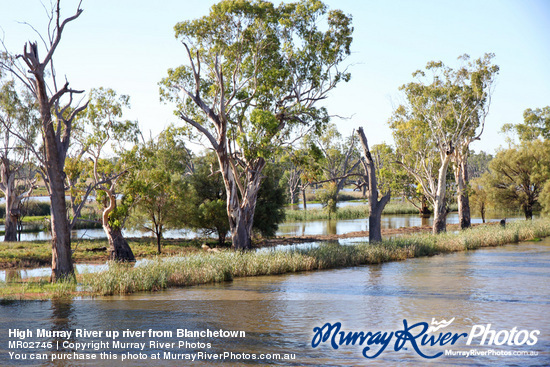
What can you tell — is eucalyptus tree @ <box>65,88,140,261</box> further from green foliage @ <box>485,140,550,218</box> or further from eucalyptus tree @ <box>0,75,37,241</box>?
green foliage @ <box>485,140,550,218</box>

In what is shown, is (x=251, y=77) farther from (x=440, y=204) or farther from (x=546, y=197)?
(x=546, y=197)

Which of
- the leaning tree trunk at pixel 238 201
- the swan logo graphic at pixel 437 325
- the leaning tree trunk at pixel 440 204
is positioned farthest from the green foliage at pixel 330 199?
the swan logo graphic at pixel 437 325

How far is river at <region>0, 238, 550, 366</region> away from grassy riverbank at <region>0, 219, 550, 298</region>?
2.37ft

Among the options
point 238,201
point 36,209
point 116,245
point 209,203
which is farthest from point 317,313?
point 36,209

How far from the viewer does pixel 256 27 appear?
82.9ft

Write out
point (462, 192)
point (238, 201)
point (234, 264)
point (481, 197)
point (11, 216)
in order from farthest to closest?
1. point (481, 197)
2. point (462, 192)
3. point (11, 216)
4. point (238, 201)
5. point (234, 264)

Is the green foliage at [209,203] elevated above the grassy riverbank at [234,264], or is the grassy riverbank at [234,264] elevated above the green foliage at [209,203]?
the green foliage at [209,203]

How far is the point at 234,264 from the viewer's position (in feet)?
67.8

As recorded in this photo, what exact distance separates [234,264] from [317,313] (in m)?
7.18

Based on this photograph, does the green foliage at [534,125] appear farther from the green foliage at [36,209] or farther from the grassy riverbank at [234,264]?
the green foliage at [36,209]

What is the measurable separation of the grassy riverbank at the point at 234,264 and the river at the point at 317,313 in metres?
0.72

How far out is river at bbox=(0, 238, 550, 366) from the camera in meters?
10.7

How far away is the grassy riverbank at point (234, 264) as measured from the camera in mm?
16781

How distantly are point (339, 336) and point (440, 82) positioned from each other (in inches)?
1160
